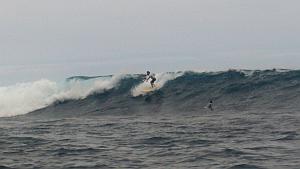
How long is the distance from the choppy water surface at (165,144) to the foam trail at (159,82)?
42.1 feet

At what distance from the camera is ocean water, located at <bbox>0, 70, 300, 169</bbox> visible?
14133mm

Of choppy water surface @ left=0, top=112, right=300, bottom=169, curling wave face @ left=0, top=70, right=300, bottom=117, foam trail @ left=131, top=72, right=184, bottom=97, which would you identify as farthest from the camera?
foam trail @ left=131, top=72, right=184, bottom=97

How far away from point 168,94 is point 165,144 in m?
18.7

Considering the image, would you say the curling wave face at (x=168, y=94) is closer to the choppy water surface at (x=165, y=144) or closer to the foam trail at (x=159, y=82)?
the foam trail at (x=159, y=82)

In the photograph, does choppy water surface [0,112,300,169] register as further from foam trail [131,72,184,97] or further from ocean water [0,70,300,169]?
foam trail [131,72,184,97]

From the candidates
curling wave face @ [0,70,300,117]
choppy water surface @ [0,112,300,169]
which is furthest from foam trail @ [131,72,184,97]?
choppy water surface @ [0,112,300,169]

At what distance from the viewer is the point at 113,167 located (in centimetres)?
1336

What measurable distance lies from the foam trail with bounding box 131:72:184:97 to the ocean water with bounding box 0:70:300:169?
0.32 ft

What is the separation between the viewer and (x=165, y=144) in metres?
16.5

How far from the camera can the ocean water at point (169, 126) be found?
14.1m

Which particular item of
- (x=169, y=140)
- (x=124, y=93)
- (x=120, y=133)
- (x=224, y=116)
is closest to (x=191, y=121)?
(x=224, y=116)

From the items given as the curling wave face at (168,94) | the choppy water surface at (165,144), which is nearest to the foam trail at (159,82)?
the curling wave face at (168,94)

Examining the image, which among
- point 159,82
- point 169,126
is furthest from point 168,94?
point 169,126

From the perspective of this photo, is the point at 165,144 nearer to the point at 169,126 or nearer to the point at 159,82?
the point at 169,126
